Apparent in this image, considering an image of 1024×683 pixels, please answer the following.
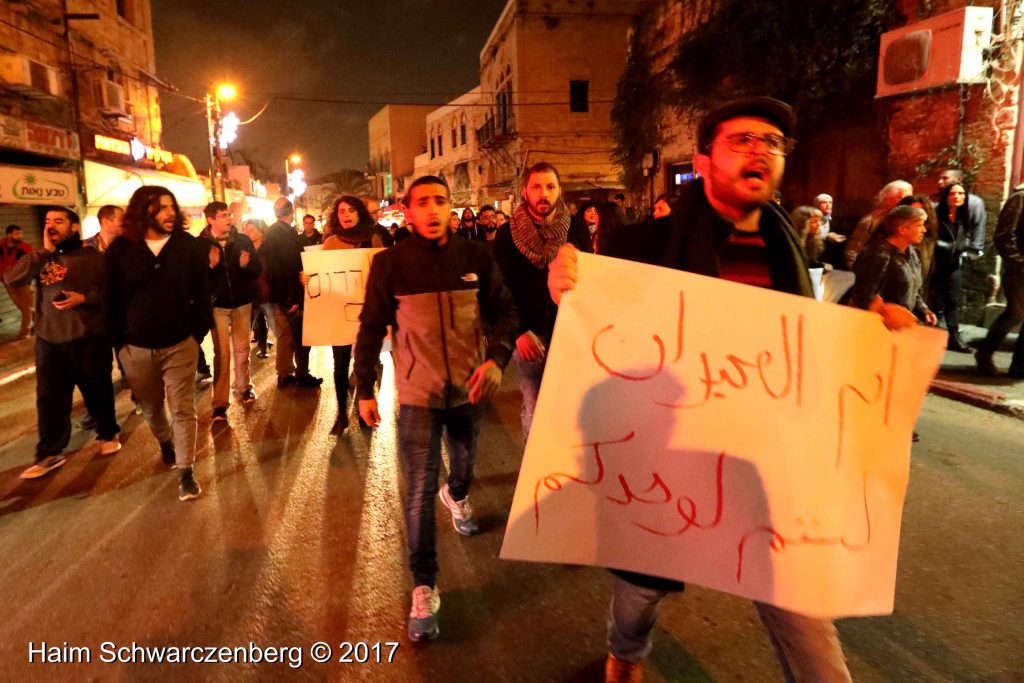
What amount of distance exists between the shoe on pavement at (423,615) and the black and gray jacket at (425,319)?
857 millimetres

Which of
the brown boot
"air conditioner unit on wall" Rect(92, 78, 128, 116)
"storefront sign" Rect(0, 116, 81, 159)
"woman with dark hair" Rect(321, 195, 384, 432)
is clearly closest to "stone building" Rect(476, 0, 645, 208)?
"air conditioner unit on wall" Rect(92, 78, 128, 116)

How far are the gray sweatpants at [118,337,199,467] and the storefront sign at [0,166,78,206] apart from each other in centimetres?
1251

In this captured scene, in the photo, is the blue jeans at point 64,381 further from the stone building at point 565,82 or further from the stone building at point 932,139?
the stone building at point 565,82

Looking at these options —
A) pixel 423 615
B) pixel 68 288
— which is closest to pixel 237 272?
pixel 68 288

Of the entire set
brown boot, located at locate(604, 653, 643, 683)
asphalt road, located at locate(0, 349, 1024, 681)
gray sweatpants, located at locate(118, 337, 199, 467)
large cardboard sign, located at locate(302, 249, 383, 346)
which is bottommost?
asphalt road, located at locate(0, 349, 1024, 681)

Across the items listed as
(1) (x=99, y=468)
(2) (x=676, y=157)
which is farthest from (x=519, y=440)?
(2) (x=676, y=157)

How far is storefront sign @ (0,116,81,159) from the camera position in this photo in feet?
45.7

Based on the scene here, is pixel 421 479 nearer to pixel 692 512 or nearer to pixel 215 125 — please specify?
pixel 692 512

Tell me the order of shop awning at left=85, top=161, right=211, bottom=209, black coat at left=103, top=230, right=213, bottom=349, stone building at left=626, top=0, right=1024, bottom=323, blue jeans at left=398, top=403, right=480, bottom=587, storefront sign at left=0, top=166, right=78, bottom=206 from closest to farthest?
blue jeans at left=398, top=403, right=480, bottom=587 → black coat at left=103, top=230, right=213, bottom=349 → stone building at left=626, top=0, right=1024, bottom=323 → storefront sign at left=0, top=166, right=78, bottom=206 → shop awning at left=85, top=161, right=211, bottom=209

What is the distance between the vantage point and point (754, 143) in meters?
2.01

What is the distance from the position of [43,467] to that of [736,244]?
5.51m

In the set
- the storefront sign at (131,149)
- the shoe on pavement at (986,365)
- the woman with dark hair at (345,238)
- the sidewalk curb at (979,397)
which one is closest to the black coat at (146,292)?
the woman with dark hair at (345,238)

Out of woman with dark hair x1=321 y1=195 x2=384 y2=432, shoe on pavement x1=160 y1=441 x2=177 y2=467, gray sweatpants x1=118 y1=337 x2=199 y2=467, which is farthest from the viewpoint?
woman with dark hair x1=321 y1=195 x2=384 y2=432

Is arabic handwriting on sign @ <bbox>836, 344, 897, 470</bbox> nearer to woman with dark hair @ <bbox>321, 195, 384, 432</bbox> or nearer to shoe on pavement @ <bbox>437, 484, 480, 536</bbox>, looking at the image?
shoe on pavement @ <bbox>437, 484, 480, 536</bbox>
